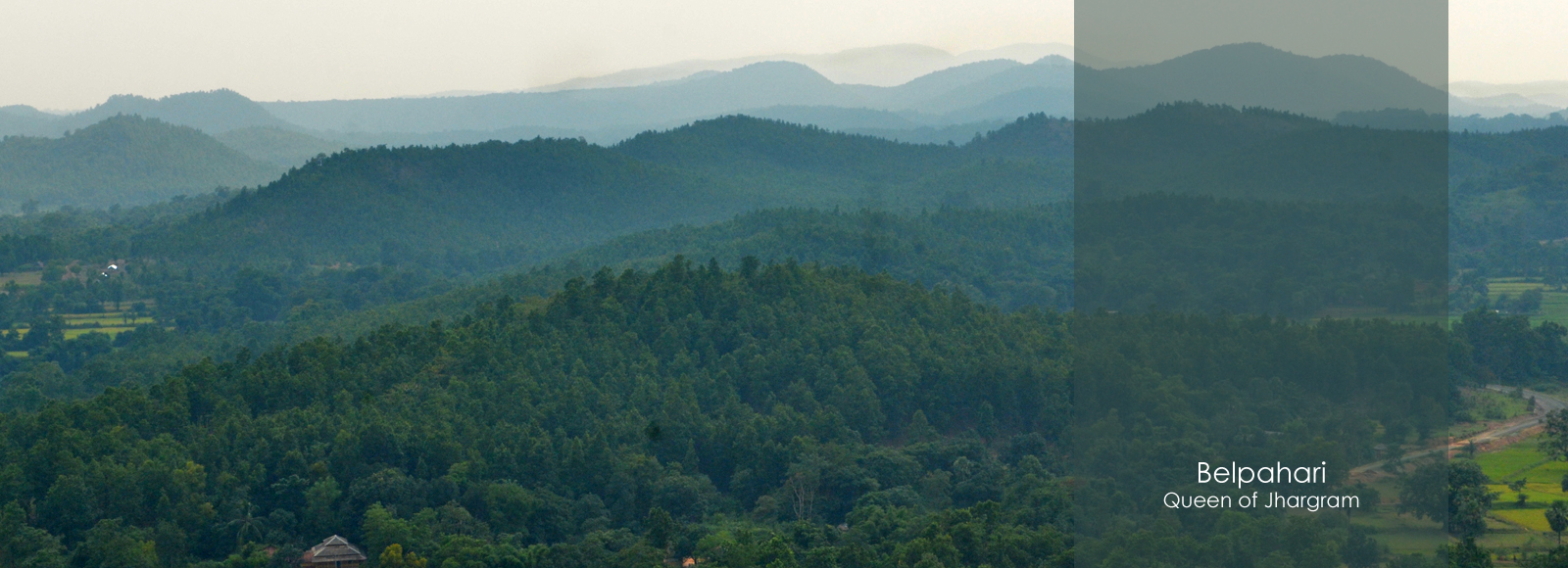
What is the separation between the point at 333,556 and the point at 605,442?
5430 millimetres

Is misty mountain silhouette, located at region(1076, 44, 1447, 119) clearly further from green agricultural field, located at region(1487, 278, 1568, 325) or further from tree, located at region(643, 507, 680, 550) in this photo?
tree, located at region(643, 507, 680, 550)

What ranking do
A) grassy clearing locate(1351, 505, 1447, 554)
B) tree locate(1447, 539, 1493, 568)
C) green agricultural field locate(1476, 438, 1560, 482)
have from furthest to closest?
green agricultural field locate(1476, 438, 1560, 482) < grassy clearing locate(1351, 505, 1447, 554) < tree locate(1447, 539, 1493, 568)

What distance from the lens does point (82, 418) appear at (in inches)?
1048

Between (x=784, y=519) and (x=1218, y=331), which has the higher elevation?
(x=1218, y=331)

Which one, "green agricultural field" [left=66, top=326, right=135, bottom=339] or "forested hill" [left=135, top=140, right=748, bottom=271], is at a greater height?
"forested hill" [left=135, top=140, right=748, bottom=271]

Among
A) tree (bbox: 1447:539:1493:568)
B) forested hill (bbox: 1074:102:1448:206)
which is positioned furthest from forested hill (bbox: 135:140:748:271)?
tree (bbox: 1447:539:1493:568)

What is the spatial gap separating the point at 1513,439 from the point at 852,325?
13892 millimetres

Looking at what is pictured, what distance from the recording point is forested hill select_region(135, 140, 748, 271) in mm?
69562

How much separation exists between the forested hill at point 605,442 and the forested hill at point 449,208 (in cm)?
3691

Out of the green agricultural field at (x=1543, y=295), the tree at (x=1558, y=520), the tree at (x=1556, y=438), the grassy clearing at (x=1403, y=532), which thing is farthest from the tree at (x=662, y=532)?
the green agricultural field at (x=1543, y=295)

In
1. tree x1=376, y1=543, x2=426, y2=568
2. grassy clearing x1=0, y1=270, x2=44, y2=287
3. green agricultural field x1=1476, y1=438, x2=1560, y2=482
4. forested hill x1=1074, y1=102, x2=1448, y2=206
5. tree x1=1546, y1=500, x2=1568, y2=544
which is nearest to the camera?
tree x1=376, y1=543, x2=426, y2=568

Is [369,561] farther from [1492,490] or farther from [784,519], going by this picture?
[1492,490]

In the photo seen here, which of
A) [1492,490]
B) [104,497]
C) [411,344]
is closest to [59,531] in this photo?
[104,497]

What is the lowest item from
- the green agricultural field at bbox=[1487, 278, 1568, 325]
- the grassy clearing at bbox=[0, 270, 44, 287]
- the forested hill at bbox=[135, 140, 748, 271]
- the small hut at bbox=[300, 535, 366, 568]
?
the small hut at bbox=[300, 535, 366, 568]
